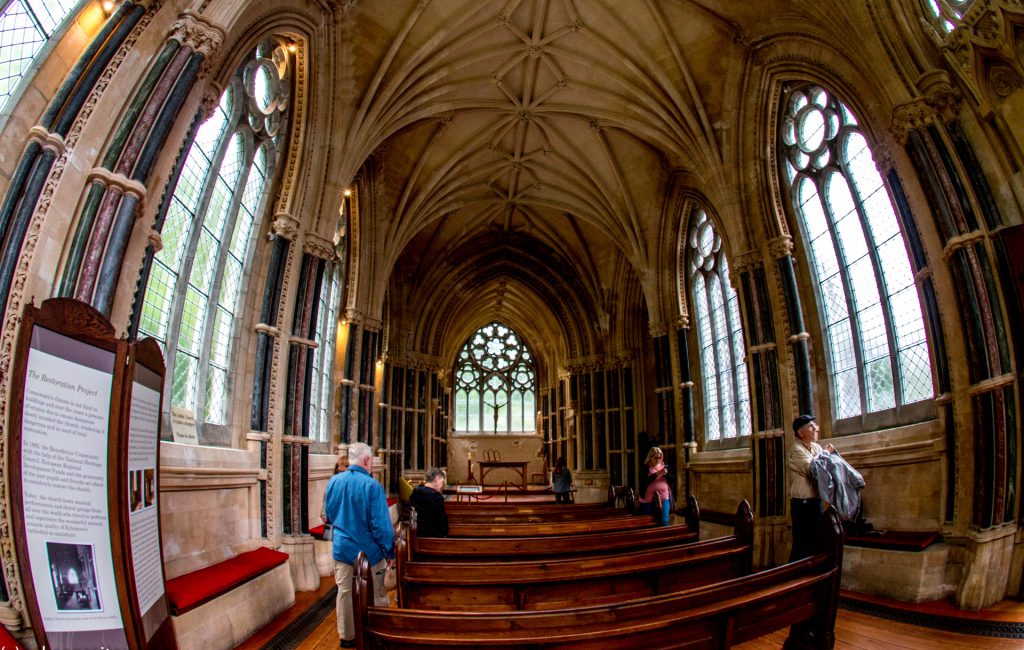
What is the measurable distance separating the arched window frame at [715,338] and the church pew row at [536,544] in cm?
667

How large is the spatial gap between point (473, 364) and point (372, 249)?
56.8ft

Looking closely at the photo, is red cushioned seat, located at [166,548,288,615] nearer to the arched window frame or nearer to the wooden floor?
the wooden floor

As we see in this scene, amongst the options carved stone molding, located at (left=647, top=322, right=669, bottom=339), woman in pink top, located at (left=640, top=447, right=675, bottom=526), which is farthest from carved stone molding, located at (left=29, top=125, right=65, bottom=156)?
carved stone molding, located at (left=647, top=322, right=669, bottom=339)

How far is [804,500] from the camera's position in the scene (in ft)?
16.1

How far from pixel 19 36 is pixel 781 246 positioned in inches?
421

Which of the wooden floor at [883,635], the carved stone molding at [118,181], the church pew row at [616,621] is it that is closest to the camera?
the church pew row at [616,621]

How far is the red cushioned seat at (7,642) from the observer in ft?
9.74

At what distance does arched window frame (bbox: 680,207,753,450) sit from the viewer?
504 inches

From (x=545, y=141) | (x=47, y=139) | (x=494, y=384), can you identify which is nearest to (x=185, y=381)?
(x=47, y=139)

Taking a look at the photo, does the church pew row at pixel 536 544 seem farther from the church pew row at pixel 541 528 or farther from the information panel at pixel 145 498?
the information panel at pixel 145 498

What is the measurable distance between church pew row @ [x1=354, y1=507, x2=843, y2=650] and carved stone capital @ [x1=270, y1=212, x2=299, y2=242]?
706 cm

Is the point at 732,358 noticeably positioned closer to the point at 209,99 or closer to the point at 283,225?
the point at 283,225

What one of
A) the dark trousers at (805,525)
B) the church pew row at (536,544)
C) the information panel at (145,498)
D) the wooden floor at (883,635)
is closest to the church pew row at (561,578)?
the dark trousers at (805,525)

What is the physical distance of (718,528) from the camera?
38.4 feet
